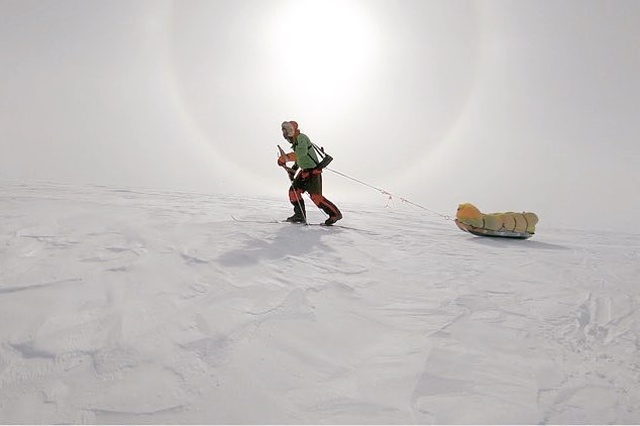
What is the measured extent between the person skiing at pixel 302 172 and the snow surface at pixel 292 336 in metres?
2.33

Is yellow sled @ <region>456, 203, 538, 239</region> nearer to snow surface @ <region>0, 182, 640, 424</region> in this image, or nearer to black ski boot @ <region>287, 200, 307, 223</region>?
snow surface @ <region>0, 182, 640, 424</region>

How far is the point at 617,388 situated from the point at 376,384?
3.87 ft

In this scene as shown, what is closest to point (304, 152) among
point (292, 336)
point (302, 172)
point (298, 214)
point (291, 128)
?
point (302, 172)

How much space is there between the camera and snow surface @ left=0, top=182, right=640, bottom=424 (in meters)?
1.60

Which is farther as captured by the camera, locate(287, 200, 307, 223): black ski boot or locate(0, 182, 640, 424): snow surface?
locate(287, 200, 307, 223): black ski boot

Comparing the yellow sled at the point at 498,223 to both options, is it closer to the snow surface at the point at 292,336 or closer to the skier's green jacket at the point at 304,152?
the snow surface at the point at 292,336

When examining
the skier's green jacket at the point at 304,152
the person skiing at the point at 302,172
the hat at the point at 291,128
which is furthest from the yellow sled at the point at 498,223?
the hat at the point at 291,128

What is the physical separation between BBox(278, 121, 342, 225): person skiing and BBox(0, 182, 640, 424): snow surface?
2.33 meters

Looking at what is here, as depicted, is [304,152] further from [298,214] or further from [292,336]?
[292,336]

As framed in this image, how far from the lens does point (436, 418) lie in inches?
61.3

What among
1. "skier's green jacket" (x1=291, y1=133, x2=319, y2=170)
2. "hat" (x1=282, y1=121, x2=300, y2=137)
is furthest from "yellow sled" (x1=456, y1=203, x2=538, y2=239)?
"hat" (x1=282, y1=121, x2=300, y2=137)

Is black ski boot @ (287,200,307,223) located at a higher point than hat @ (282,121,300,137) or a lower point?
lower

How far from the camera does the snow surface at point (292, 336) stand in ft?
5.25

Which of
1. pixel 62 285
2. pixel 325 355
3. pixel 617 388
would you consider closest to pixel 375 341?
pixel 325 355
